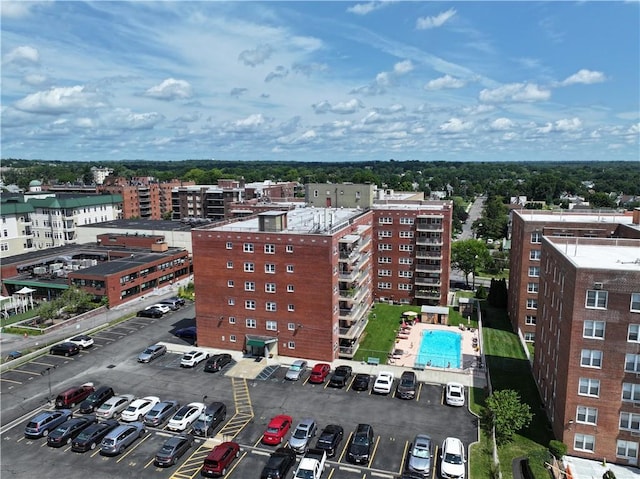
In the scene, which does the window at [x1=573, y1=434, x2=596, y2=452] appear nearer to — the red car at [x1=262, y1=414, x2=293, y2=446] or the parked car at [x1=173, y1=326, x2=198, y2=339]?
the red car at [x1=262, y1=414, x2=293, y2=446]

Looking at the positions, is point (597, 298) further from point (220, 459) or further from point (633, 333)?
point (220, 459)

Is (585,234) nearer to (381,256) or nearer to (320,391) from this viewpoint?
(381,256)

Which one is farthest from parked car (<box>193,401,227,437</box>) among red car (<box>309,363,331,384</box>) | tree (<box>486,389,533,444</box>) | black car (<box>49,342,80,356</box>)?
black car (<box>49,342,80,356</box>)

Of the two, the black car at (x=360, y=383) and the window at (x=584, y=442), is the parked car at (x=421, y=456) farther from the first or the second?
the window at (x=584, y=442)

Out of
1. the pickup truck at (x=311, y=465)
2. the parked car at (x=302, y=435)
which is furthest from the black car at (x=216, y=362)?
the pickup truck at (x=311, y=465)

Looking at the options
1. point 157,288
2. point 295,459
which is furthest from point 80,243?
point 295,459

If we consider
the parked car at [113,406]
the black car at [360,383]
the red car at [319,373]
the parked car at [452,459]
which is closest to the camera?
the parked car at [452,459]
